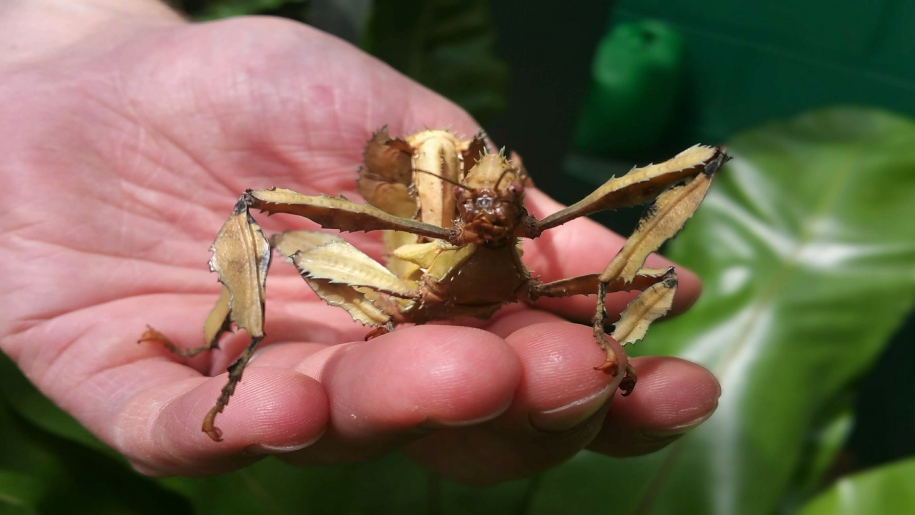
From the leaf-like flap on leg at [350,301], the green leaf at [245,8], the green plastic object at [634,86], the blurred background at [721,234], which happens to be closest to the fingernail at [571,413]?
the leaf-like flap on leg at [350,301]

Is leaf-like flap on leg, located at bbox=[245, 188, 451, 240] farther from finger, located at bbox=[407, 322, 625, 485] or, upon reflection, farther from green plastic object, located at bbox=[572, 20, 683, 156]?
green plastic object, located at bbox=[572, 20, 683, 156]

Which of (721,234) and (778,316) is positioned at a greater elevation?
(721,234)

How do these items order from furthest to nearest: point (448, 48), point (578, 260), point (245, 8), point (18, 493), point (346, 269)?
point (245, 8) → point (448, 48) → point (578, 260) → point (18, 493) → point (346, 269)

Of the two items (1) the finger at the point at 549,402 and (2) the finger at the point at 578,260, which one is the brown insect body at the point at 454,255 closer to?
(1) the finger at the point at 549,402

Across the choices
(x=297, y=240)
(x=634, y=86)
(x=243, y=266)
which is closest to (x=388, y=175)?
(x=297, y=240)

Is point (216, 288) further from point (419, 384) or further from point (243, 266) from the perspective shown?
point (419, 384)

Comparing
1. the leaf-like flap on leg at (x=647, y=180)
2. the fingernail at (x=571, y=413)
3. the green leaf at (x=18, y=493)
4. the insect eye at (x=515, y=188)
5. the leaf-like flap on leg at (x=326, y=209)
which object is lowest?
the green leaf at (x=18, y=493)

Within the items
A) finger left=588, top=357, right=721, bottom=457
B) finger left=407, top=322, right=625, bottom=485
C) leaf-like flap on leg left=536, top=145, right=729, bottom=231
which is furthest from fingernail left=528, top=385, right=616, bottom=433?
leaf-like flap on leg left=536, top=145, right=729, bottom=231
